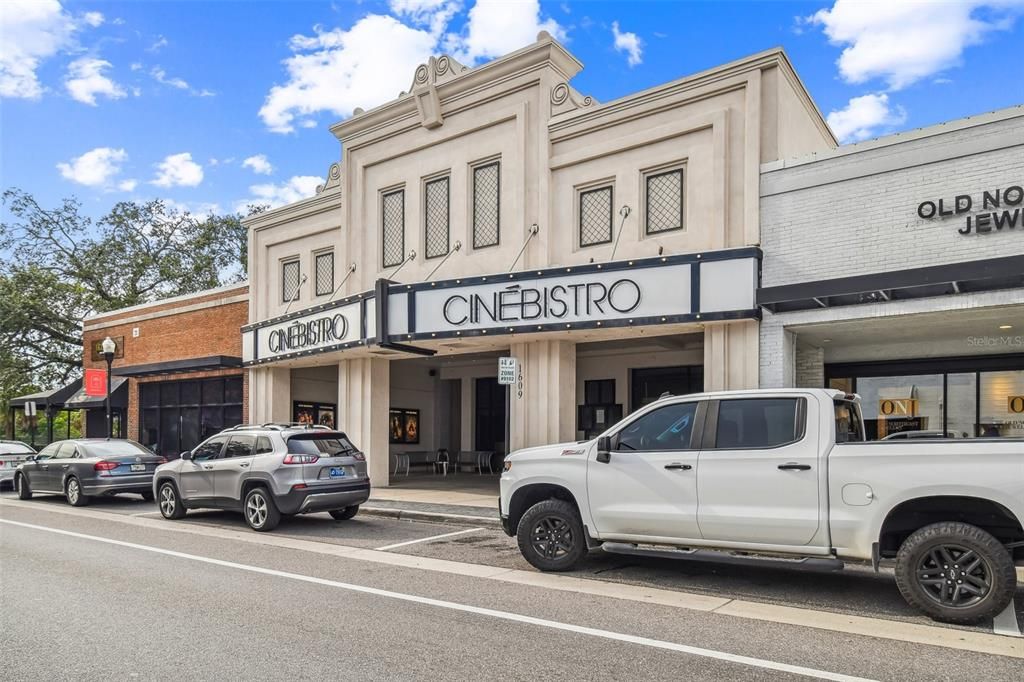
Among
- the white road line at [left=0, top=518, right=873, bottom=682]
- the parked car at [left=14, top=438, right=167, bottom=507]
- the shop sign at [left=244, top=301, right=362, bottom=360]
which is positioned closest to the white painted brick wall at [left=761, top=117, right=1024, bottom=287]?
the white road line at [left=0, top=518, right=873, bottom=682]

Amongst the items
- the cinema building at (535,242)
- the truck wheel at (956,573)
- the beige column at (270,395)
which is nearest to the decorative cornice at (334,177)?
the cinema building at (535,242)

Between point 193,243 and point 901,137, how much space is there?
3811cm

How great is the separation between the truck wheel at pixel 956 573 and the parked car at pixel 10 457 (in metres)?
23.1

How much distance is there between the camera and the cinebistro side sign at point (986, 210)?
428 inches

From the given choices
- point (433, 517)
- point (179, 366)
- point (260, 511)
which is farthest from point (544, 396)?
point (179, 366)

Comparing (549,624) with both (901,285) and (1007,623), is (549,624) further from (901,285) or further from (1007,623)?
(901,285)

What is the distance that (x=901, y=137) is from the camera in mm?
11969

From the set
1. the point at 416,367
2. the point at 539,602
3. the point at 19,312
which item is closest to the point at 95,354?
the point at 19,312

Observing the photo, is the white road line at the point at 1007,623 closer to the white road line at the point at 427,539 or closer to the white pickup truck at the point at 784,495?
the white pickup truck at the point at 784,495

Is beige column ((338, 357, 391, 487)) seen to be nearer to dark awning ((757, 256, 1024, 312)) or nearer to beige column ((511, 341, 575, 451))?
beige column ((511, 341, 575, 451))

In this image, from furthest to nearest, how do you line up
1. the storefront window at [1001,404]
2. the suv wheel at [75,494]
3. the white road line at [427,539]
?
the suv wheel at [75,494] → the storefront window at [1001,404] → the white road line at [427,539]

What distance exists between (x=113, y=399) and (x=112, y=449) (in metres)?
10.0

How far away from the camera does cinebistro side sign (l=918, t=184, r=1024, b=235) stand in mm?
10883

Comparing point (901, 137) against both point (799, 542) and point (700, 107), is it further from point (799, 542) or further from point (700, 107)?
point (799, 542)
